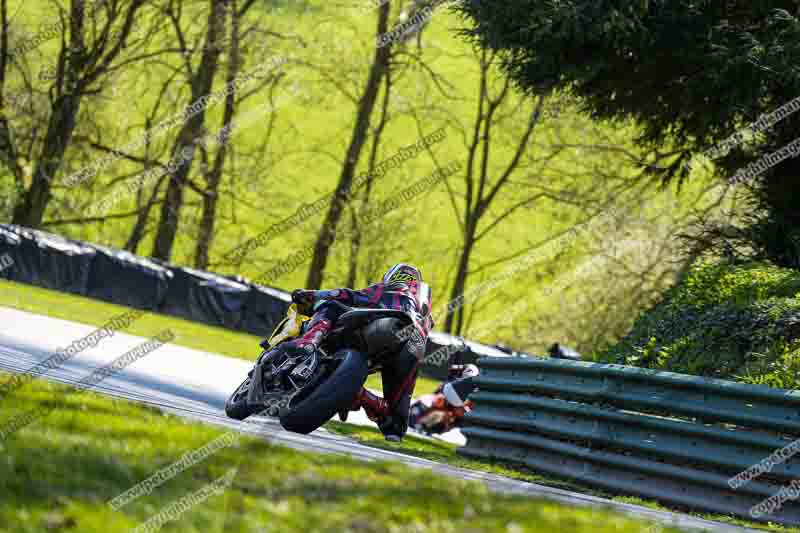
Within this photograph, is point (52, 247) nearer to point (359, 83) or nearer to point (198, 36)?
point (198, 36)

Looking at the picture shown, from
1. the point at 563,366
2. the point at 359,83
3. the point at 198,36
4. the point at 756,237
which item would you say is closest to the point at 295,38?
the point at 198,36

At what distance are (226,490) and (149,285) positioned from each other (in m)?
21.4

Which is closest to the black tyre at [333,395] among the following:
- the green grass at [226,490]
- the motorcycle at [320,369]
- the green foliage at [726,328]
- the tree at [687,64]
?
the motorcycle at [320,369]

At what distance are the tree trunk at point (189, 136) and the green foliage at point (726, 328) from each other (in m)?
21.4

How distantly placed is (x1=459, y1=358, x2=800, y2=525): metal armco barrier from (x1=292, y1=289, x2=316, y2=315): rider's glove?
9.08 feet

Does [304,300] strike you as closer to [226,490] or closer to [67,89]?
[226,490]

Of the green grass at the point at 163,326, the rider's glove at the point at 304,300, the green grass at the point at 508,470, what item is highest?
the green grass at the point at 163,326

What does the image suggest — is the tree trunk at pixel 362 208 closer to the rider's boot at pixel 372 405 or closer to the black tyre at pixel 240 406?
the rider's boot at pixel 372 405

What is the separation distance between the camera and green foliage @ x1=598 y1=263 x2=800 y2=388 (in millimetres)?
10867

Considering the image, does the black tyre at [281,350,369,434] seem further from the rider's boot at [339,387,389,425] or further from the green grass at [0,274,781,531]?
the green grass at [0,274,781,531]

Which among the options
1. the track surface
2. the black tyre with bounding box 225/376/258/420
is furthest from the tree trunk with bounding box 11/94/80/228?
the black tyre with bounding box 225/376/258/420

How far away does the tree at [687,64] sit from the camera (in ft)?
47.6

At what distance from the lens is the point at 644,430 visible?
9680 mm

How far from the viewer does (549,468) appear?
1054 cm
